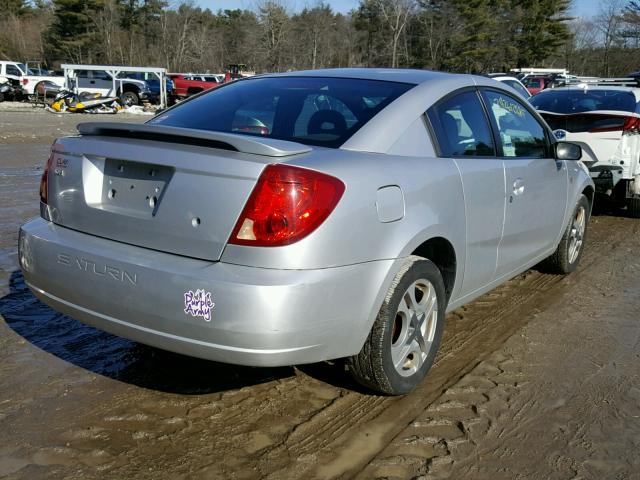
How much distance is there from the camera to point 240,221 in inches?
99.3

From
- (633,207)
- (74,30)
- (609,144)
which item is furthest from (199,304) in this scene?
(74,30)

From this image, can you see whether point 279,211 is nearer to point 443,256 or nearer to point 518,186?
point 443,256

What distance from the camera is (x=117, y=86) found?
31.6 m

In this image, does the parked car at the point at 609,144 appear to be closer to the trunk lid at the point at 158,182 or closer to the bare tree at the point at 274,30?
the trunk lid at the point at 158,182

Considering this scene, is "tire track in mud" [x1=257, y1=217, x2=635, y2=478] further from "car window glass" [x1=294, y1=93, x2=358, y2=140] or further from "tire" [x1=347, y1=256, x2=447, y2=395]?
"car window glass" [x1=294, y1=93, x2=358, y2=140]

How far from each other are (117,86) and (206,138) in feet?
103

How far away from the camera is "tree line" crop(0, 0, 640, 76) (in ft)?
180

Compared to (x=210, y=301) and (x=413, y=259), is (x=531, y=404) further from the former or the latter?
(x=210, y=301)

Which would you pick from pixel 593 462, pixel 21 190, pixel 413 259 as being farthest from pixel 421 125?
pixel 21 190

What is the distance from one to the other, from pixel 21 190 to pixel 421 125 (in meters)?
6.88

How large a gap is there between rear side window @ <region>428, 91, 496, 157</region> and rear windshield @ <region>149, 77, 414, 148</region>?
0.82ft

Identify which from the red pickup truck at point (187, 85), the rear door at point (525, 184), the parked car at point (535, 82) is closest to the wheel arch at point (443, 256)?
the rear door at point (525, 184)

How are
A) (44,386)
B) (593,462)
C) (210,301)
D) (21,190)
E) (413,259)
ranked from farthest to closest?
1. (21,190)
2. (44,386)
3. (413,259)
4. (593,462)
5. (210,301)

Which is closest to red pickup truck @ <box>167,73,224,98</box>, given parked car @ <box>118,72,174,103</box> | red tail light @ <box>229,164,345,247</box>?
parked car @ <box>118,72,174,103</box>
